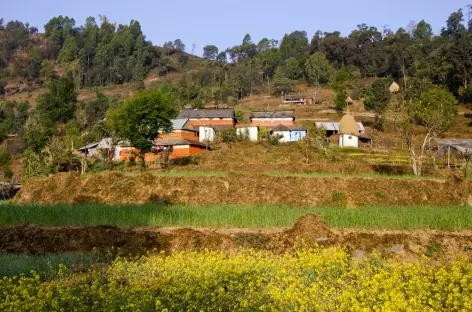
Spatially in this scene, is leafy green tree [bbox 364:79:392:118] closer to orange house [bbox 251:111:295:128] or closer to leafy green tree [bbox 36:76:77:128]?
orange house [bbox 251:111:295:128]

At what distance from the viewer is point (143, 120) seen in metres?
36.8

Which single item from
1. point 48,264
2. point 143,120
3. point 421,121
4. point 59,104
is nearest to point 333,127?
point 421,121

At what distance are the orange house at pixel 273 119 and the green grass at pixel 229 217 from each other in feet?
139

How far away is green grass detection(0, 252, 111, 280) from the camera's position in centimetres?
952

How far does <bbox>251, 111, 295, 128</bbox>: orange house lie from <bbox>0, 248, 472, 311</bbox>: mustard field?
49.7m

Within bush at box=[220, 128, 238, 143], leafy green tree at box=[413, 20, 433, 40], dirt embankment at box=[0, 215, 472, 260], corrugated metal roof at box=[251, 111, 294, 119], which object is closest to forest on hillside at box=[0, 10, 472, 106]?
leafy green tree at box=[413, 20, 433, 40]

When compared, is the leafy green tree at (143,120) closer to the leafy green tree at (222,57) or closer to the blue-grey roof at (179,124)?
the blue-grey roof at (179,124)

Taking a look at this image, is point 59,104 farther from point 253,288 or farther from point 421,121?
point 253,288

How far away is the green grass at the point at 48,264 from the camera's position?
31.2 feet

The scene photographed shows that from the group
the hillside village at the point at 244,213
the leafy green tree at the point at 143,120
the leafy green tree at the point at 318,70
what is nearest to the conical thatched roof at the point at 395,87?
the hillside village at the point at 244,213

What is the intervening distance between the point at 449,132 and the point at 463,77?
18048 millimetres

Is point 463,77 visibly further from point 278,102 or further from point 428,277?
point 428,277

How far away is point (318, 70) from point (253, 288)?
87.0 metres

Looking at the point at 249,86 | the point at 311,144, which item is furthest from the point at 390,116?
the point at 249,86
